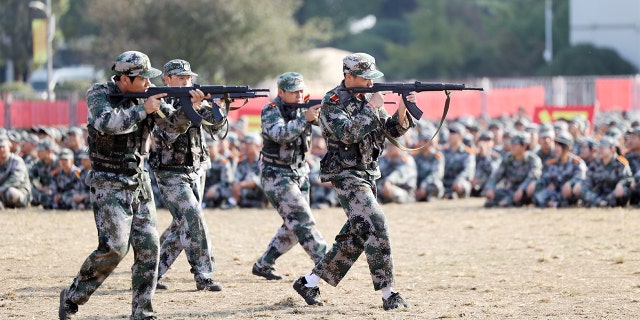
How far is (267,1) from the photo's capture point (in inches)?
2019

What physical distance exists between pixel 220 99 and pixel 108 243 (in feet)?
8.60

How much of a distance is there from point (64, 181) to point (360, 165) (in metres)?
12.1

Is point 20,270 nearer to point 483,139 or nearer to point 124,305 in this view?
point 124,305

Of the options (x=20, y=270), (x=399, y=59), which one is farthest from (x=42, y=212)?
(x=399, y=59)

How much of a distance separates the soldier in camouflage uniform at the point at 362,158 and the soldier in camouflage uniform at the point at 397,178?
11.7 metres

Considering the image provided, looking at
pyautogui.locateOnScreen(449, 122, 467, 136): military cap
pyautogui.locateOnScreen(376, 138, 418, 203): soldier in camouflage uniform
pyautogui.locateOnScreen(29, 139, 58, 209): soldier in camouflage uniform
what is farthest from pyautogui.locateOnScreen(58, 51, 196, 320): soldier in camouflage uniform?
pyautogui.locateOnScreen(449, 122, 467, 136): military cap

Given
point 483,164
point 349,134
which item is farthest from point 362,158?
point 483,164

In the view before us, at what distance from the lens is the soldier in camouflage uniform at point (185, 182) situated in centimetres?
1155

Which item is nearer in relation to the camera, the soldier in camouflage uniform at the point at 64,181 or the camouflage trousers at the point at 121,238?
the camouflage trousers at the point at 121,238

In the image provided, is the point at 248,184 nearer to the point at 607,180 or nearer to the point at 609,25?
the point at 607,180

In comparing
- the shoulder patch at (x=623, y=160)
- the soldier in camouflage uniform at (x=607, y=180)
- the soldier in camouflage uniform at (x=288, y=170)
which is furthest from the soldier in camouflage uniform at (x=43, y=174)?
the soldier in camouflage uniform at (x=288, y=170)

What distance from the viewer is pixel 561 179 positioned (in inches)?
810

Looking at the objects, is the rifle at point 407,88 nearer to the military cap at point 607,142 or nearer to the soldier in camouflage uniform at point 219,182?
the military cap at point 607,142

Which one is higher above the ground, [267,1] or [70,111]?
[267,1]
